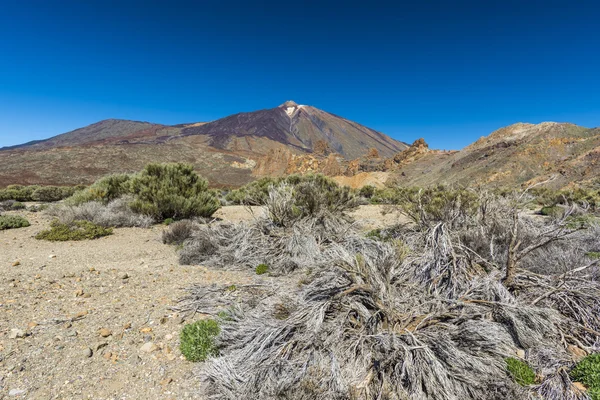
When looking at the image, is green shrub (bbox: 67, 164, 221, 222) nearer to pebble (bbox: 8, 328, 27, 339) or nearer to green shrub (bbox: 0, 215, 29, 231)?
green shrub (bbox: 0, 215, 29, 231)

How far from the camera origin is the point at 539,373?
237 centimetres

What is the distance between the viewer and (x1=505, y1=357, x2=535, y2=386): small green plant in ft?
7.38

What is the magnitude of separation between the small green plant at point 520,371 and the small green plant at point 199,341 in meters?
2.40

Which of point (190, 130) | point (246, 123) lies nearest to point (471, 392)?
point (190, 130)

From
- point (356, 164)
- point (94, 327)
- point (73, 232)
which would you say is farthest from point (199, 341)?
point (356, 164)

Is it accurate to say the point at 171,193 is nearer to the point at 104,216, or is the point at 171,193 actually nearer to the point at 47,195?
the point at 104,216

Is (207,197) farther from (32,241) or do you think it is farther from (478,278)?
(478,278)

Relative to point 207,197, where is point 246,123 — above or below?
above

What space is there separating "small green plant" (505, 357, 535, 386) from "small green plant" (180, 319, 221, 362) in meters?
2.40

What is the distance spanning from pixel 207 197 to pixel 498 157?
121ft

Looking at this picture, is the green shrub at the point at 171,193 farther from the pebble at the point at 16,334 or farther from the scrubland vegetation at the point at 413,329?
the pebble at the point at 16,334

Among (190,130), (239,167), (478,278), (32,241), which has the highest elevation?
(190,130)

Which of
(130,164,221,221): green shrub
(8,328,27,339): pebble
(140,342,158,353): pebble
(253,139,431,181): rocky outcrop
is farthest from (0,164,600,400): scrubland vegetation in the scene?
(253,139,431,181): rocky outcrop

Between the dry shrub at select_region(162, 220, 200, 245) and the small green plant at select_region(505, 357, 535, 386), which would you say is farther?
the dry shrub at select_region(162, 220, 200, 245)
